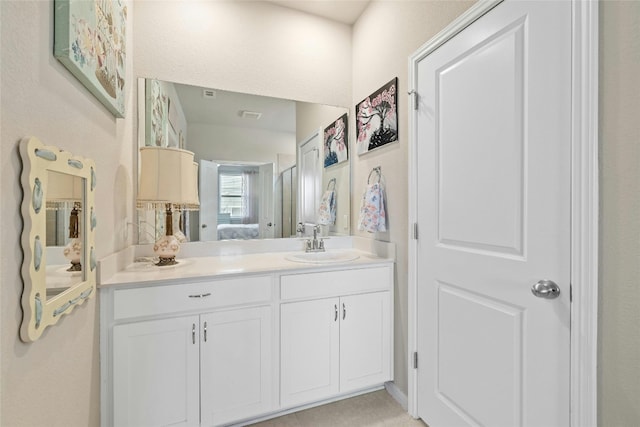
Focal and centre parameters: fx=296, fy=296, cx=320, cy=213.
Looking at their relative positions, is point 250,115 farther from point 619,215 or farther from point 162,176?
point 619,215

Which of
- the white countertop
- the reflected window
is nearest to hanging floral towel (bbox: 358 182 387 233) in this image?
the white countertop

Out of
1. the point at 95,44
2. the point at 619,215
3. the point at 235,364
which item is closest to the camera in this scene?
the point at 619,215

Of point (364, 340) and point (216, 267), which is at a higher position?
point (216, 267)

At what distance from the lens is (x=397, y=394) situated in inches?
74.4

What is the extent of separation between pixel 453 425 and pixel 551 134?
1.42 m

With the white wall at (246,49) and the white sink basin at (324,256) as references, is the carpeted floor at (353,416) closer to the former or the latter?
the white sink basin at (324,256)

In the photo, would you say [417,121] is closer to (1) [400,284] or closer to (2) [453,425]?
(1) [400,284]

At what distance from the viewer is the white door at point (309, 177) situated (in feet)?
7.78

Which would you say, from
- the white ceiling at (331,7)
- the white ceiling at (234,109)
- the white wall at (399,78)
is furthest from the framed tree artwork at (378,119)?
the white ceiling at (331,7)

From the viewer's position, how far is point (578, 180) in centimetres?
95

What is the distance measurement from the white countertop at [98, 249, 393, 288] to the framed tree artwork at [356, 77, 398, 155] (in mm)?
820

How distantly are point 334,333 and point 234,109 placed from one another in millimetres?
1698

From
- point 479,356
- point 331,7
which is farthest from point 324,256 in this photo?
point 331,7

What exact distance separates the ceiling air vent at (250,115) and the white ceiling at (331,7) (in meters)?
0.85
